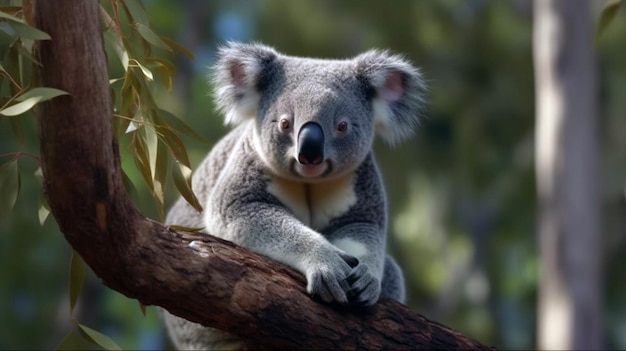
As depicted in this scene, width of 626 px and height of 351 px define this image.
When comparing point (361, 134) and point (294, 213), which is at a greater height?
point (361, 134)

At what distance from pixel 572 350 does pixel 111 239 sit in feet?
19.5

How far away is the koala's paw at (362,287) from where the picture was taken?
3.82 meters

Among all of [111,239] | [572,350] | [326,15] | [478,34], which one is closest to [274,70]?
[111,239]

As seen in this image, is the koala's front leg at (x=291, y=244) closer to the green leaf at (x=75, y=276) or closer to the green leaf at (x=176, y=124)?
the green leaf at (x=176, y=124)

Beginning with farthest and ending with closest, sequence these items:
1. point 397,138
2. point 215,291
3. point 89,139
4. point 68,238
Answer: point 397,138
point 215,291
point 68,238
point 89,139

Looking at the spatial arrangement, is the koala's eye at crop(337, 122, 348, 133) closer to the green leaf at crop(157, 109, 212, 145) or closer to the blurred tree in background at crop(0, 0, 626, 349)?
the green leaf at crop(157, 109, 212, 145)

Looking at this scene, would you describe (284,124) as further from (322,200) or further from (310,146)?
(322,200)

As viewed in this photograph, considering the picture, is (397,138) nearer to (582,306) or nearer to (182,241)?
(182,241)

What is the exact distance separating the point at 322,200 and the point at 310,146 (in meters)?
0.59

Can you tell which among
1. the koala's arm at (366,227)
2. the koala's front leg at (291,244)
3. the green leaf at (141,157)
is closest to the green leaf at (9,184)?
the green leaf at (141,157)

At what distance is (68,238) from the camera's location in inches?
120

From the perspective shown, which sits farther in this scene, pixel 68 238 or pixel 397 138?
pixel 397 138

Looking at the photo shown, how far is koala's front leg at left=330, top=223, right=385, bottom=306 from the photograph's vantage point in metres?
3.84

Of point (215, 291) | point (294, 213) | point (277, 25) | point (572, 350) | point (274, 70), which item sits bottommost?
point (572, 350)
